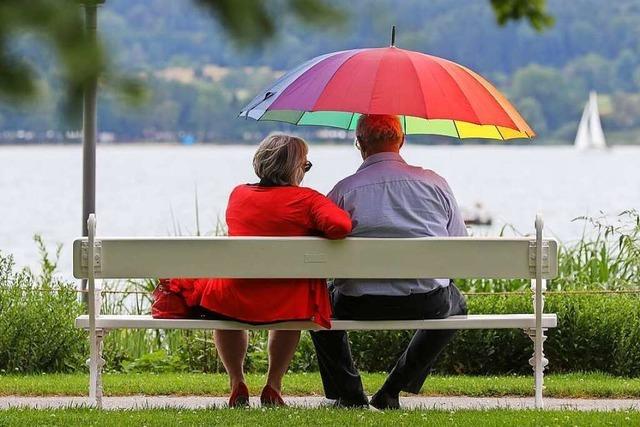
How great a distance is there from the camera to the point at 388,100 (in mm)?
5918

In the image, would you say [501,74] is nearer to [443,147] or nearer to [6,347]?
[6,347]

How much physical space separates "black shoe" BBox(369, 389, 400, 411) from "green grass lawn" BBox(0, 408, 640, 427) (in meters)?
0.29

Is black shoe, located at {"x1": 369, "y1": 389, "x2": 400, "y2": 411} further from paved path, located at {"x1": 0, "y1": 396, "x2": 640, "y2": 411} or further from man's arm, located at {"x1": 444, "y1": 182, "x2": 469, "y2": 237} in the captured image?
man's arm, located at {"x1": 444, "y1": 182, "x2": 469, "y2": 237}

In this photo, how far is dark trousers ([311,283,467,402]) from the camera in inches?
226

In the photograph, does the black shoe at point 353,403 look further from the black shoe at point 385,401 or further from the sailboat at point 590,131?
the sailboat at point 590,131

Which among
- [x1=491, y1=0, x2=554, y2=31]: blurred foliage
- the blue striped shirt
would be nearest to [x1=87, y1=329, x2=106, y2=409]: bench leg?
the blue striped shirt

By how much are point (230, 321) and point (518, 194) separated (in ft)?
133

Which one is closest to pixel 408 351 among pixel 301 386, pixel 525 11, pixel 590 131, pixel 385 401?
pixel 385 401

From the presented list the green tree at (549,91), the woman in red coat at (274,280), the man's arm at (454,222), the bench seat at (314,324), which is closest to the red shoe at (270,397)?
the woman in red coat at (274,280)

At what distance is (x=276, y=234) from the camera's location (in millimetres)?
5809

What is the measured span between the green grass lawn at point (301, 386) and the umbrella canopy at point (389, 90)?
1.36 metres

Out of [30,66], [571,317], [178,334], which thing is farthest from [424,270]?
[178,334]

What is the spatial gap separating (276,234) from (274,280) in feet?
0.76

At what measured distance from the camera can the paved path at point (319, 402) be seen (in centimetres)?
610
